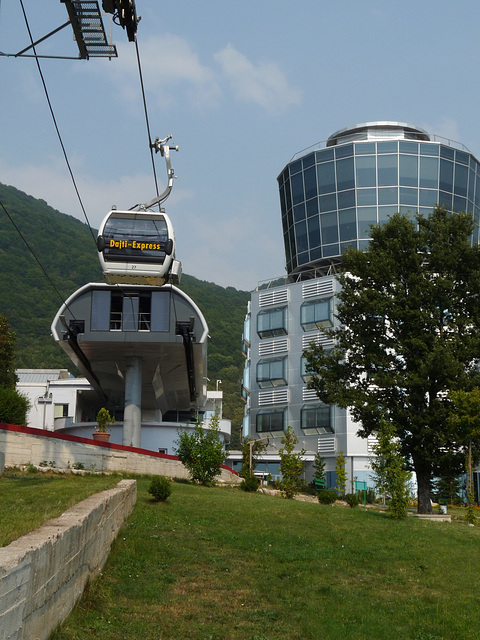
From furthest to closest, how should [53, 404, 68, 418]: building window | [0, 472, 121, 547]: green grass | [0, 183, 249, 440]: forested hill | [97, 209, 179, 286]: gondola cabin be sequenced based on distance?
[0, 183, 249, 440]: forested hill → [53, 404, 68, 418]: building window → [97, 209, 179, 286]: gondola cabin → [0, 472, 121, 547]: green grass

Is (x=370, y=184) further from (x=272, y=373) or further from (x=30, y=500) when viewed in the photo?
(x=30, y=500)

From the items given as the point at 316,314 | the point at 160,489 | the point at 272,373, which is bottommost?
the point at 160,489

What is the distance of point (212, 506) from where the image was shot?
21.8 meters

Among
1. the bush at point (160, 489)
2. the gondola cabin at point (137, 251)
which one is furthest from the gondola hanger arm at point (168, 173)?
the bush at point (160, 489)

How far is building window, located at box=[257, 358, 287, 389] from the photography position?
7316 cm

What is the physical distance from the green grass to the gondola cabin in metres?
10.4

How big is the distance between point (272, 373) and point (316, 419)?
7.52 metres

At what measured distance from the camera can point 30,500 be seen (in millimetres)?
16938

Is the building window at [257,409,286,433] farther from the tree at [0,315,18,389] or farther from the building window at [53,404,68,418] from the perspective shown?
the tree at [0,315,18,389]

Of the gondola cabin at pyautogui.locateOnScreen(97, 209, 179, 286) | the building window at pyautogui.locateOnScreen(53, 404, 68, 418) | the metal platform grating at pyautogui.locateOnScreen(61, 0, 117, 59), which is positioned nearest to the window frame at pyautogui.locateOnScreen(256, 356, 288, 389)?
the building window at pyautogui.locateOnScreen(53, 404, 68, 418)

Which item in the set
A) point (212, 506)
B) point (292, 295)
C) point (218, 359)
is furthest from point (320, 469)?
point (218, 359)

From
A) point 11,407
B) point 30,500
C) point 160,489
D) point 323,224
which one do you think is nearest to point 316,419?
point 323,224

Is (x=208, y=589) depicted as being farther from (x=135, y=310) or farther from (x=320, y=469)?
(x=320, y=469)

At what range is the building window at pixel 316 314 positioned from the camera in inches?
2798
